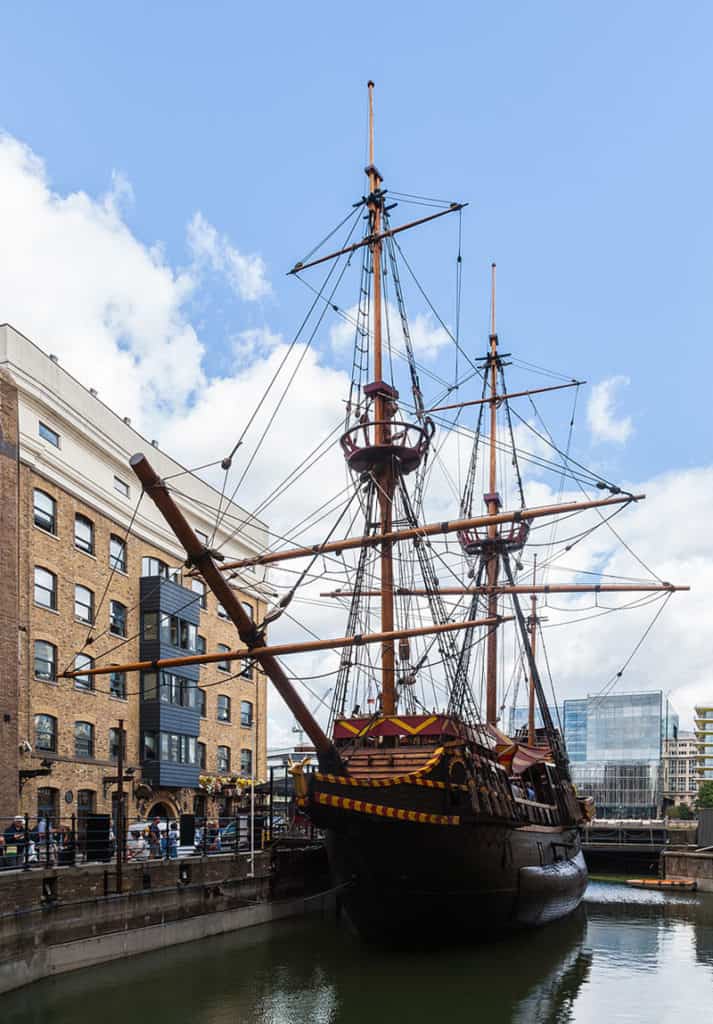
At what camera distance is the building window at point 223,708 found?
44528 mm

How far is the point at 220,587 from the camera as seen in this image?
76.8 ft

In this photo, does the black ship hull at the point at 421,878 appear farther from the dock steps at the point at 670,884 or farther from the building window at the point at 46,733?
the dock steps at the point at 670,884

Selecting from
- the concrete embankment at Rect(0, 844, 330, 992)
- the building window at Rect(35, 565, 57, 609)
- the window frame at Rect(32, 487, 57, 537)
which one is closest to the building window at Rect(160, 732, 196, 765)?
the building window at Rect(35, 565, 57, 609)

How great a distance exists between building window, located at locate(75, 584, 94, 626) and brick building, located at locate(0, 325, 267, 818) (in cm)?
4

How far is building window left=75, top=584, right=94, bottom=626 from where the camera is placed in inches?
1355

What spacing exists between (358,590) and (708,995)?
16525 millimetres

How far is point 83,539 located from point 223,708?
12.8 meters

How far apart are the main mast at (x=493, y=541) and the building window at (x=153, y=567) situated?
1392 centimetres

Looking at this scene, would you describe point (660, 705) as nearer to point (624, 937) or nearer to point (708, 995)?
point (624, 937)

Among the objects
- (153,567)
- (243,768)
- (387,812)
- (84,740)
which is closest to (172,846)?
(387,812)

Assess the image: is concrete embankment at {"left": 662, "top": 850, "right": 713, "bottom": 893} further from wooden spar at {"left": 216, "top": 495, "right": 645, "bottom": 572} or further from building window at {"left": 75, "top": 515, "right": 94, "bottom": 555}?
Answer: building window at {"left": 75, "top": 515, "right": 94, "bottom": 555}

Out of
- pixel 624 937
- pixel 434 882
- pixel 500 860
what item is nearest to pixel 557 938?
pixel 624 937

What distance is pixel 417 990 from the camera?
66.9 feet

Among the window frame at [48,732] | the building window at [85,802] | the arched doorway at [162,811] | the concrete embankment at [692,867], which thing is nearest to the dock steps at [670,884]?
the concrete embankment at [692,867]
